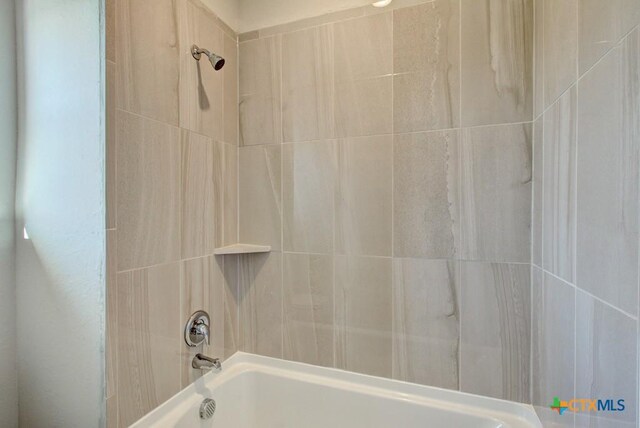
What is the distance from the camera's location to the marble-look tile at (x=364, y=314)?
126cm

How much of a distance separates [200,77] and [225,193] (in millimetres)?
513

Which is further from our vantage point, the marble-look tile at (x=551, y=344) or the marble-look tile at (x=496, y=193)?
the marble-look tile at (x=496, y=193)

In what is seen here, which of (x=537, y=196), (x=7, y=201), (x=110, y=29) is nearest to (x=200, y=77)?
(x=110, y=29)

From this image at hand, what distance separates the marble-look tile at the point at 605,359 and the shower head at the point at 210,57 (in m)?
1.38

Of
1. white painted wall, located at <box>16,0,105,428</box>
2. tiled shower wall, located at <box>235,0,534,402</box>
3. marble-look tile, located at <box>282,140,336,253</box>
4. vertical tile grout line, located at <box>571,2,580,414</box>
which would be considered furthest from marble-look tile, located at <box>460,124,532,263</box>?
white painted wall, located at <box>16,0,105,428</box>

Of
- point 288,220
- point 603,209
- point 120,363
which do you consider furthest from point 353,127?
point 120,363

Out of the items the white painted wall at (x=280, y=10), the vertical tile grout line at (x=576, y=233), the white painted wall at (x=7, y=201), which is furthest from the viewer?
the white painted wall at (x=280, y=10)

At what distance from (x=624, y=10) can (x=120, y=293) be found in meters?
1.33

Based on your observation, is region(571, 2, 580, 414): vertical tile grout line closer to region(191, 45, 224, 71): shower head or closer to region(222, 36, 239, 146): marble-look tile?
region(191, 45, 224, 71): shower head

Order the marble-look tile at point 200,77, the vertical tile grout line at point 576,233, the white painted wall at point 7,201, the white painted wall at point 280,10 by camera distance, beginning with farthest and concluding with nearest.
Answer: the white painted wall at point 280,10, the marble-look tile at point 200,77, the white painted wall at point 7,201, the vertical tile grout line at point 576,233

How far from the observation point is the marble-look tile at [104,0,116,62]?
88cm

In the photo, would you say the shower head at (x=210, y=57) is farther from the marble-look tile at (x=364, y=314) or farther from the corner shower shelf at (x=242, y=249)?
the marble-look tile at (x=364, y=314)

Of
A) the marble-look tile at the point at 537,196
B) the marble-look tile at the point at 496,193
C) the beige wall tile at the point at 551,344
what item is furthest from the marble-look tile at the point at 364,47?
the beige wall tile at the point at 551,344

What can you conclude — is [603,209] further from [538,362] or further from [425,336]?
[425,336]
